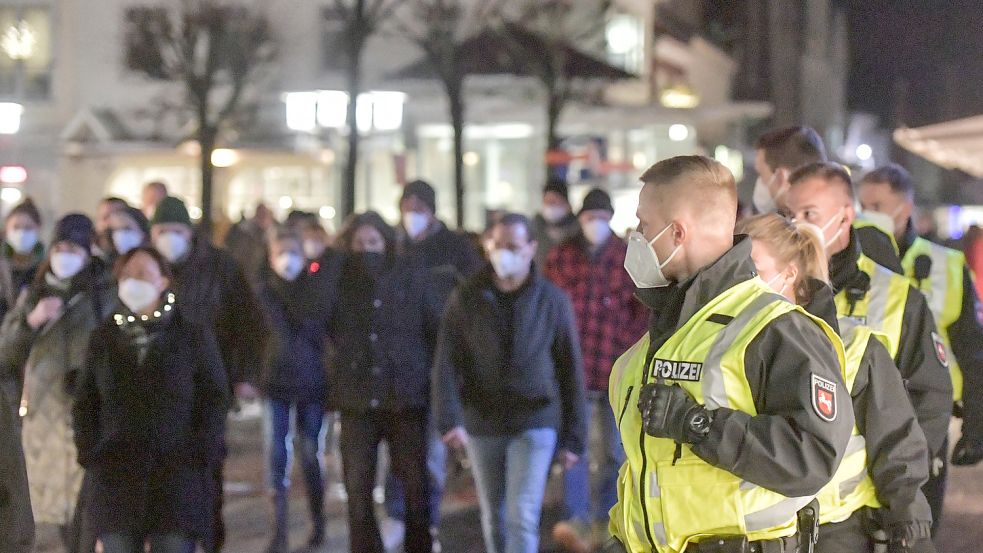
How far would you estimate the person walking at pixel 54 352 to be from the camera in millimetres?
7934

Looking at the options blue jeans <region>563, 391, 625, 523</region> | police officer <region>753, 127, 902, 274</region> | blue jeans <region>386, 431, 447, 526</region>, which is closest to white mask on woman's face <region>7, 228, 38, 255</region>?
blue jeans <region>386, 431, 447, 526</region>

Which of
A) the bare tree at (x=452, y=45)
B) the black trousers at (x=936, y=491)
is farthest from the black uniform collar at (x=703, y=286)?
the bare tree at (x=452, y=45)

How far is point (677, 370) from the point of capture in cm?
352

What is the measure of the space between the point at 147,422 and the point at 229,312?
228 cm

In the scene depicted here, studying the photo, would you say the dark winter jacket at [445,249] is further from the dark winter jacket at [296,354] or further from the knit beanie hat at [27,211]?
the knit beanie hat at [27,211]

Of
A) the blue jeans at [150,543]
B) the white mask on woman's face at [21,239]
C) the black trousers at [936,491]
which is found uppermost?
the white mask on woman's face at [21,239]

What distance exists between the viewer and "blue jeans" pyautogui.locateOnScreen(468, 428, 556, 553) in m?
7.21

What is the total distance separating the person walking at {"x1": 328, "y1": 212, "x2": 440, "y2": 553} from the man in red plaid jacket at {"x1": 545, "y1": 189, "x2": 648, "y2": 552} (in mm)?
1204

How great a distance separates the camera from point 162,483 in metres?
6.41

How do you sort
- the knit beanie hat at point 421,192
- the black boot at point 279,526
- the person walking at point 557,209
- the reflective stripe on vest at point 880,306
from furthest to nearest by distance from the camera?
the person walking at point 557,209 < the knit beanie hat at point 421,192 < the black boot at point 279,526 < the reflective stripe on vest at point 880,306

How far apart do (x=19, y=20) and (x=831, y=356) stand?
3891 cm

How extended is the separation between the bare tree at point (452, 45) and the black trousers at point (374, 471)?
72.3 ft

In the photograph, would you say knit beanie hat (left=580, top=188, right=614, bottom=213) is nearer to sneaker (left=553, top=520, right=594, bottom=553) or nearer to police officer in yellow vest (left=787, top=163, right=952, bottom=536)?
sneaker (left=553, top=520, right=594, bottom=553)

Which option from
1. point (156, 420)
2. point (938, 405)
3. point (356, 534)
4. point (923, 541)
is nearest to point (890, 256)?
point (938, 405)
